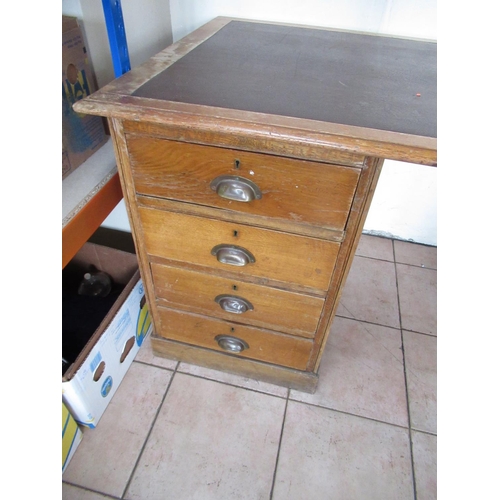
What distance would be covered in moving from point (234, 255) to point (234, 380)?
22.1 inches

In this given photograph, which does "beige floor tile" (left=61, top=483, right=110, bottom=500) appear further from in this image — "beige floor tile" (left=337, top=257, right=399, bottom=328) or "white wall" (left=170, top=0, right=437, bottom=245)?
"white wall" (left=170, top=0, right=437, bottom=245)

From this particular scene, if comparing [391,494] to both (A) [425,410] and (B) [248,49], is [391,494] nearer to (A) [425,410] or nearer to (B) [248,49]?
(A) [425,410]

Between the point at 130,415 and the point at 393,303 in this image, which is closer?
the point at 130,415

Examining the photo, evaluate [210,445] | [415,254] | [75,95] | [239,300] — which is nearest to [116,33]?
[75,95]

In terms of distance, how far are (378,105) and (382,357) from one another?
91cm

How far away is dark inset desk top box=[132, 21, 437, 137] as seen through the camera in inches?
25.7

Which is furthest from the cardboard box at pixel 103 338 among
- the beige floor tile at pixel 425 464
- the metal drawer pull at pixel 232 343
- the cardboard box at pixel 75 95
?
the beige floor tile at pixel 425 464

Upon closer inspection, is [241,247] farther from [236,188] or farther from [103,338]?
[103,338]

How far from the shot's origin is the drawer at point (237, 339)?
103 centimetres

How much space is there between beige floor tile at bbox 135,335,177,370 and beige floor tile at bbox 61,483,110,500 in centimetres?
38

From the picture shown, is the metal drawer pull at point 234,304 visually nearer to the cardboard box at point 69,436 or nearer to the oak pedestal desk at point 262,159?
the oak pedestal desk at point 262,159

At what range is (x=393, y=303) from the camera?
4.86ft

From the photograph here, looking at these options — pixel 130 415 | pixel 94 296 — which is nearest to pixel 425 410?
pixel 130 415

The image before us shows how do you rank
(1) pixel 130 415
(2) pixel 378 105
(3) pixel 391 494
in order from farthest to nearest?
(1) pixel 130 415 → (3) pixel 391 494 → (2) pixel 378 105
